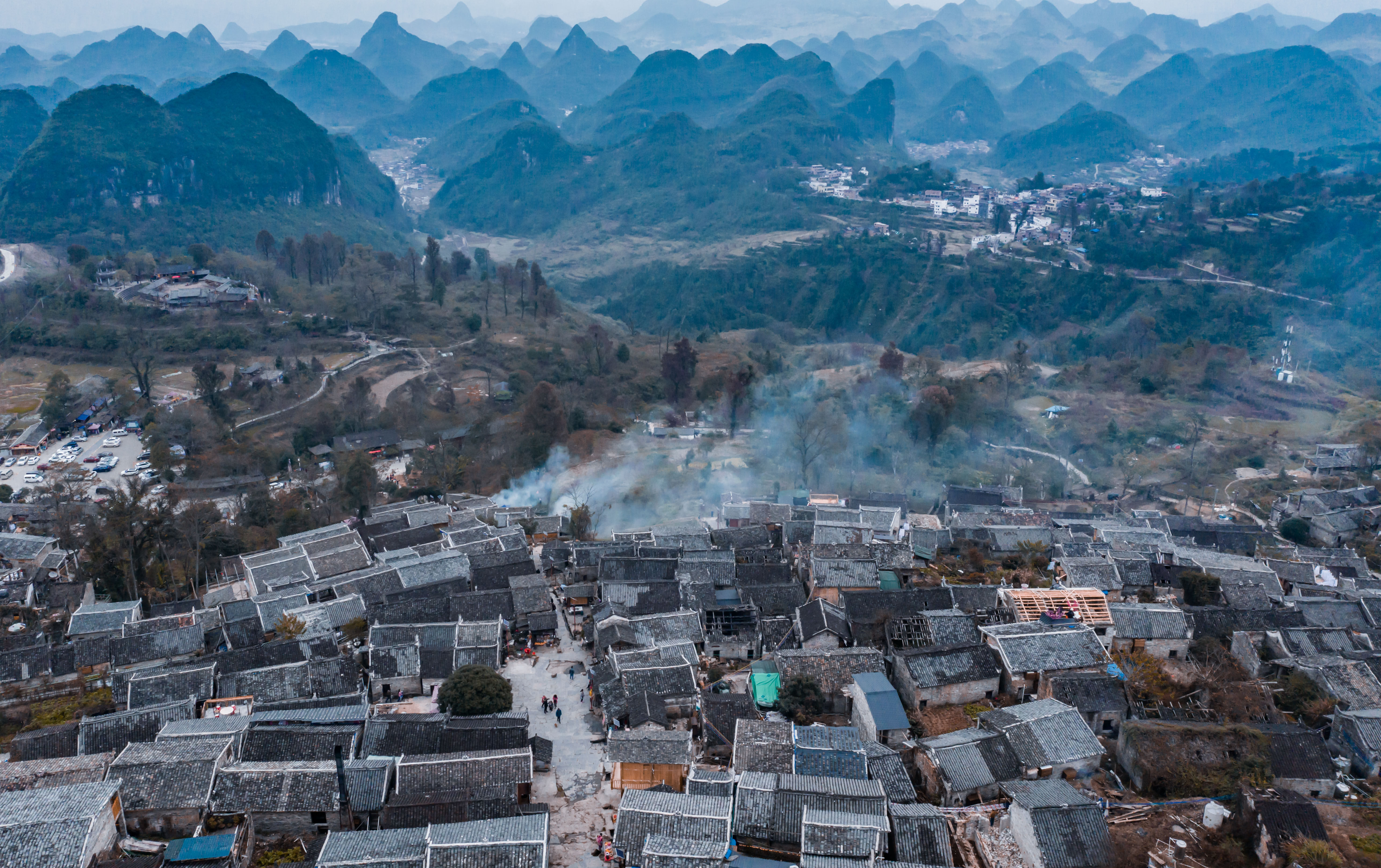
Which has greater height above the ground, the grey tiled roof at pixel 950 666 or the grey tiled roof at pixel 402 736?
the grey tiled roof at pixel 950 666

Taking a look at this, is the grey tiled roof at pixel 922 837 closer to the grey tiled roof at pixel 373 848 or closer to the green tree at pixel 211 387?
the grey tiled roof at pixel 373 848

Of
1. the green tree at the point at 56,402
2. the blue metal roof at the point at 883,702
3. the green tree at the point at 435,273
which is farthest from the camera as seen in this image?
the green tree at the point at 435,273

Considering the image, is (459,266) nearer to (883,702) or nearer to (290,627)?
(290,627)

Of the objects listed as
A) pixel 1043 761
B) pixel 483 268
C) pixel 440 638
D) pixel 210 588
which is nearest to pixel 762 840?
pixel 1043 761

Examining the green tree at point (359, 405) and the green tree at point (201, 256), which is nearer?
the green tree at point (359, 405)

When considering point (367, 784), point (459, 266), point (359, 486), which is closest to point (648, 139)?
point (459, 266)

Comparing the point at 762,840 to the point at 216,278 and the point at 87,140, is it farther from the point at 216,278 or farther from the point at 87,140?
the point at 87,140

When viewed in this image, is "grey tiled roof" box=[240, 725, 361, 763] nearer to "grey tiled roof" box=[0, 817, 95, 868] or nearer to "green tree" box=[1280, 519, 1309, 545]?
"grey tiled roof" box=[0, 817, 95, 868]

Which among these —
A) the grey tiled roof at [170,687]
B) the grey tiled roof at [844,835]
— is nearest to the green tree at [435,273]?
the grey tiled roof at [170,687]
